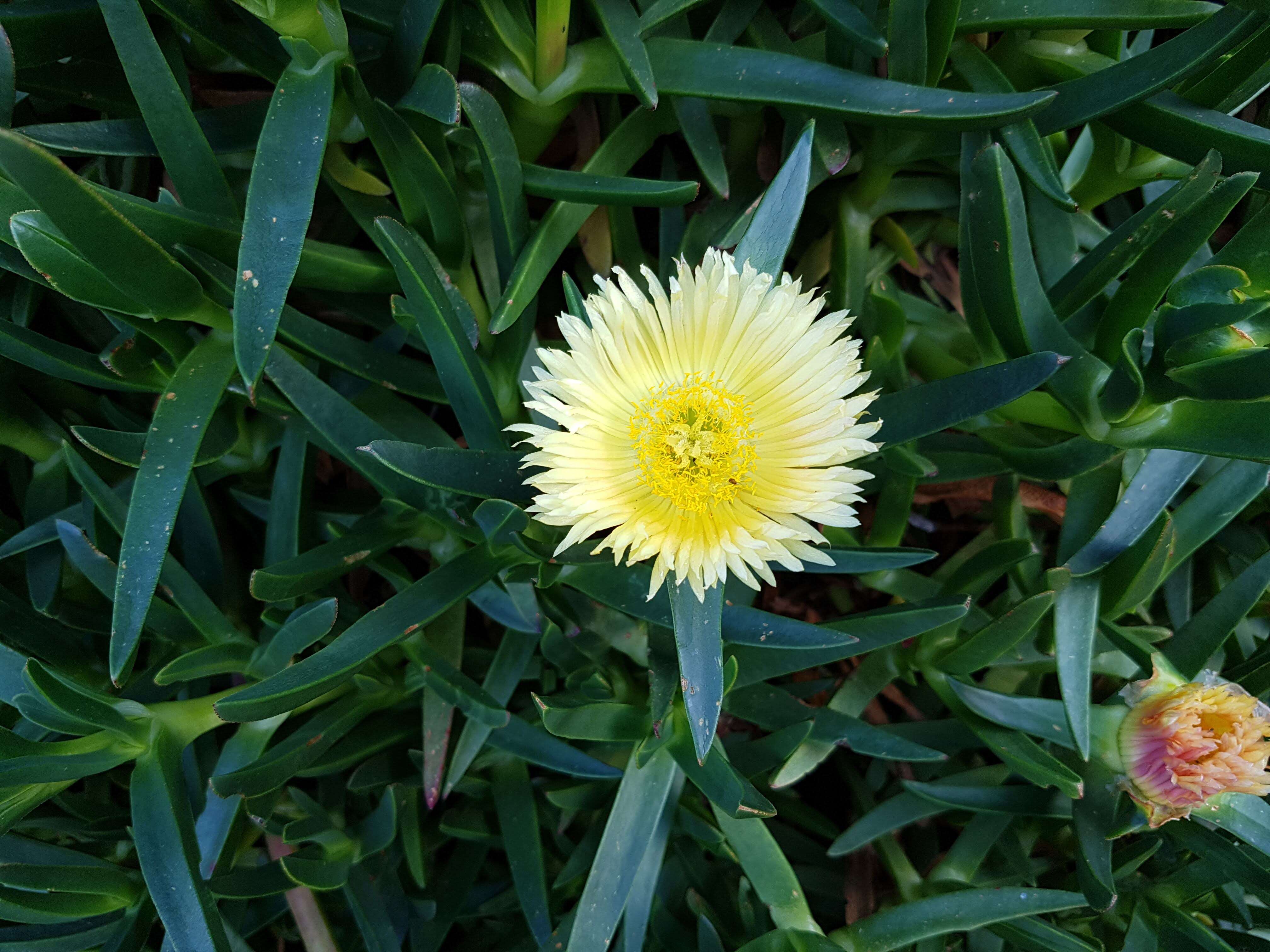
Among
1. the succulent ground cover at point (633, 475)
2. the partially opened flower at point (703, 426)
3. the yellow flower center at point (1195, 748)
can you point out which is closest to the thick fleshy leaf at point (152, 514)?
the succulent ground cover at point (633, 475)

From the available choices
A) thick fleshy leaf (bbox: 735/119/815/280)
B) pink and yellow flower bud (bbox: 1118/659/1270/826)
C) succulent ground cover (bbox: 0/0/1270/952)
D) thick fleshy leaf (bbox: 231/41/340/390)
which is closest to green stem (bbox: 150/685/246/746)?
succulent ground cover (bbox: 0/0/1270/952)

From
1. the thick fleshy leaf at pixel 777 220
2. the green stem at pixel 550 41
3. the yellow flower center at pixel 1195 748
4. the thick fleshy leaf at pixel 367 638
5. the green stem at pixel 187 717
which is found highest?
the green stem at pixel 550 41

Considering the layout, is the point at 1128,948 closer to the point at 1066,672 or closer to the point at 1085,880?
the point at 1085,880

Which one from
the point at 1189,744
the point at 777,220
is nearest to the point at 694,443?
the point at 777,220

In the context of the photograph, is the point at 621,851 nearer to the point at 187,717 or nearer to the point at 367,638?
the point at 367,638

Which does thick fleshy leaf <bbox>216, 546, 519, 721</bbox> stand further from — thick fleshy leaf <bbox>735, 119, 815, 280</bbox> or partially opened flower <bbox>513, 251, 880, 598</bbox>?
thick fleshy leaf <bbox>735, 119, 815, 280</bbox>

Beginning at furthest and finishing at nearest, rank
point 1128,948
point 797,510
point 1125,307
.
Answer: point 1128,948, point 1125,307, point 797,510

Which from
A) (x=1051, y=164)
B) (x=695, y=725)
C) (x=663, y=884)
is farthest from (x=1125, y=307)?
(x=663, y=884)

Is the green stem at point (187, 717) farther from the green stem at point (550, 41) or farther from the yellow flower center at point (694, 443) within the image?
the green stem at point (550, 41)
